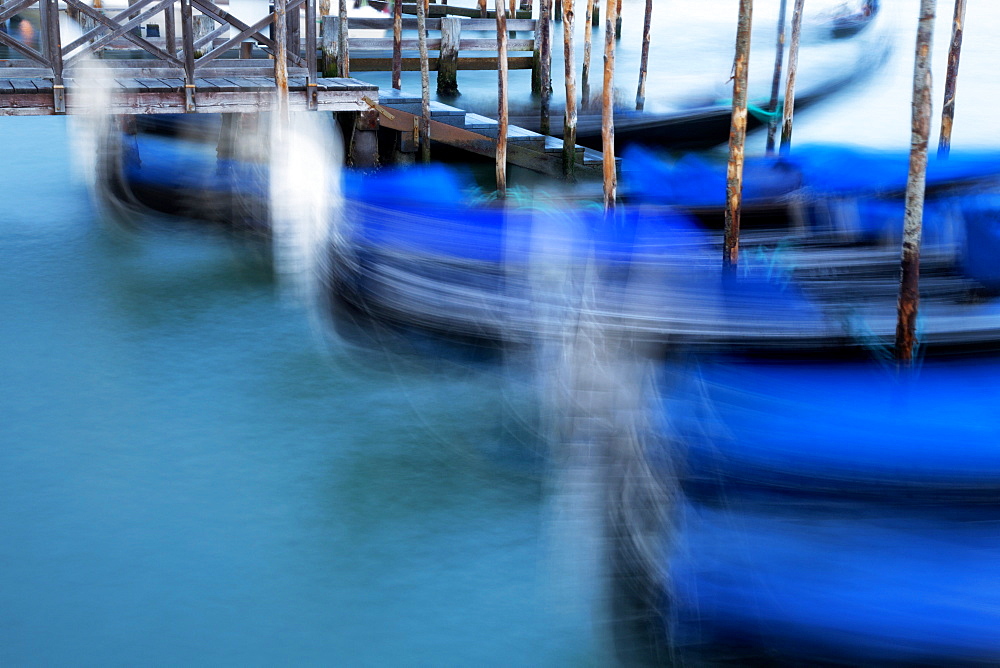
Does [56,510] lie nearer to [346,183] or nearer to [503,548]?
[503,548]

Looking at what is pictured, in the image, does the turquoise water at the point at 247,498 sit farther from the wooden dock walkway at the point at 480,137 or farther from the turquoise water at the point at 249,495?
the wooden dock walkway at the point at 480,137

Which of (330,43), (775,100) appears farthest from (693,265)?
(330,43)

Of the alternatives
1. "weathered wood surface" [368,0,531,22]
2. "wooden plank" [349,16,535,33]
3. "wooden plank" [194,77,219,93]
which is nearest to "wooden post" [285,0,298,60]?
"wooden plank" [194,77,219,93]

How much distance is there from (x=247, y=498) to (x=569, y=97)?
5.50 meters

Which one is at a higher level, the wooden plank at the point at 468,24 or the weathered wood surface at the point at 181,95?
the wooden plank at the point at 468,24

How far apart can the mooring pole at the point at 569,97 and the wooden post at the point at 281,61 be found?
2.18 metres

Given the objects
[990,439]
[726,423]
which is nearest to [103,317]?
[726,423]

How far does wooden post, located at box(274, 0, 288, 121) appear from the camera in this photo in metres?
8.23

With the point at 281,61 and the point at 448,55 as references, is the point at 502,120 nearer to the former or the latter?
the point at 281,61

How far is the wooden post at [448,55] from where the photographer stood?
1377 centimetres

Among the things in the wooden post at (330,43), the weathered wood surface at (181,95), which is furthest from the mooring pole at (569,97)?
the wooden post at (330,43)

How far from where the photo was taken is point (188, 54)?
818cm

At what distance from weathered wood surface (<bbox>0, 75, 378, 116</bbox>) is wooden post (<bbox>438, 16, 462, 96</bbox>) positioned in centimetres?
491

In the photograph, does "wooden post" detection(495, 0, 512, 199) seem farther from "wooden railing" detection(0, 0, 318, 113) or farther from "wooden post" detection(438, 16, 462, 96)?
"wooden post" detection(438, 16, 462, 96)
